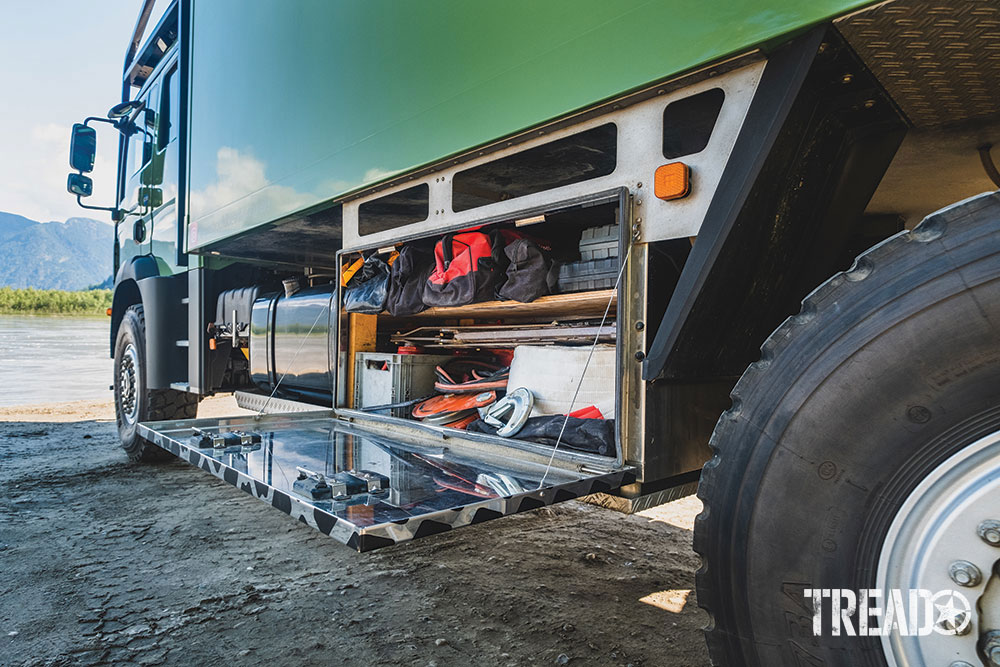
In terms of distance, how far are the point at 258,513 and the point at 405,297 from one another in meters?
1.70

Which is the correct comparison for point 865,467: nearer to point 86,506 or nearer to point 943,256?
point 943,256

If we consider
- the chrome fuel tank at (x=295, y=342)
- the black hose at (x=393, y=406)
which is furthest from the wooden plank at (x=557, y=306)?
the chrome fuel tank at (x=295, y=342)

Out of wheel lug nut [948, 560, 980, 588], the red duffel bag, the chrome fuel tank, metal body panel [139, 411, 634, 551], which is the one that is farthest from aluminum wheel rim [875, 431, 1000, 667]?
the chrome fuel tank

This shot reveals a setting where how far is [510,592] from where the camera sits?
8.36 feet

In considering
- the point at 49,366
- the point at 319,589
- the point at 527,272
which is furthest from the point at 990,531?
the point at 49,366

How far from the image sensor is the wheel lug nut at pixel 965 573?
992 millimetres

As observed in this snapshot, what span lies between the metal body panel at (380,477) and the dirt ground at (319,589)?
0.60m

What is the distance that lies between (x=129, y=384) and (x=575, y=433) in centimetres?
451

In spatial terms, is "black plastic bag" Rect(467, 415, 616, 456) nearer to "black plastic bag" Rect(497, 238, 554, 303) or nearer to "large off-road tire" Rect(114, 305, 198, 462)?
"black plastic bag" Rect(497, 238, 554, 303)

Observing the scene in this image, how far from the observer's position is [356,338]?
3.50 m

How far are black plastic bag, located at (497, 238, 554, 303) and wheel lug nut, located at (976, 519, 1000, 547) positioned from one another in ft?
5.67

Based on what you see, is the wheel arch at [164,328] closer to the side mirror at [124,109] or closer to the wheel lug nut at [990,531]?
the side mirror at [124,109]

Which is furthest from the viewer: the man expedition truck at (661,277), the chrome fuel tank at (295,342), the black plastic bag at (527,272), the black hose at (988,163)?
the chrome fuel tank at (295,342)

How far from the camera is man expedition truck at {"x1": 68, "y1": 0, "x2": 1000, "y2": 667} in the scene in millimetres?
1084
